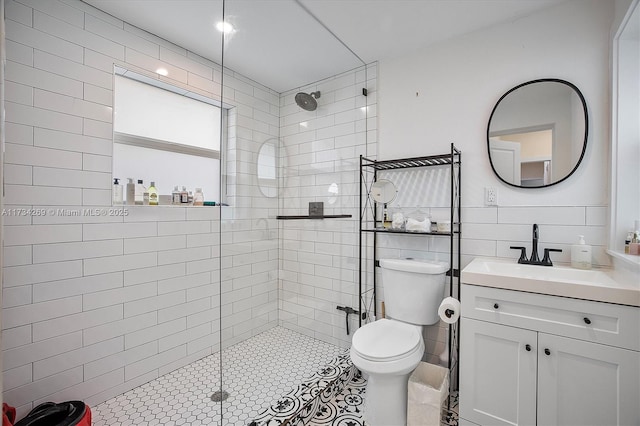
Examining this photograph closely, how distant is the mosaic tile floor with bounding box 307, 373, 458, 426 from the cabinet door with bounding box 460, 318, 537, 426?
0.29m

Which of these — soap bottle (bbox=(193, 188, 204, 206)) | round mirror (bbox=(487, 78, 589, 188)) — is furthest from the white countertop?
soap bottle (bbox=(193, 188, 204, 206))

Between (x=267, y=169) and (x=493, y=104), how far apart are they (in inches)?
61.4

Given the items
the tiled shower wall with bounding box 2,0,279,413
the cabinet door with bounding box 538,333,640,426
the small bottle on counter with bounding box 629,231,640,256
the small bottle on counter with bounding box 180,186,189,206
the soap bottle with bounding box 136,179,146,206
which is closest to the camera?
the cabinet door with bounding box 538,333,640,426

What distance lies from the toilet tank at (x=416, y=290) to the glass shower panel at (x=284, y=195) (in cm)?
43

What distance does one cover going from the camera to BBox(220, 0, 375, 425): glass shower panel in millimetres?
1712

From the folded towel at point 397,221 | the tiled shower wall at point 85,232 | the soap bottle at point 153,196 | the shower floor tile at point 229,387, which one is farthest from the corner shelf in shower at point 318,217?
the soap bottle at point 153,196

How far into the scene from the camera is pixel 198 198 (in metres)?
2.40

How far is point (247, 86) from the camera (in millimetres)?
1787

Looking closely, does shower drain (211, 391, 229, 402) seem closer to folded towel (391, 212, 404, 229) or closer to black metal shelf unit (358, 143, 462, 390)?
black metal shelf unit (358, 143, 462, 390)

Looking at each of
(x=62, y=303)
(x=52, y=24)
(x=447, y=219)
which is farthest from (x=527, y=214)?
(x=52, y=24)

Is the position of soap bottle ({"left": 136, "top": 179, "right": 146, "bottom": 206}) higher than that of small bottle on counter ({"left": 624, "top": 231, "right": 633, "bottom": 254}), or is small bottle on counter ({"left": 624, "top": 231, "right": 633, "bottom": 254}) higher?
soap bottle ({"left": 136, "top": 179, "right": 146, "bottom": 206})

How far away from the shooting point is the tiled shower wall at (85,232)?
158 centimetres

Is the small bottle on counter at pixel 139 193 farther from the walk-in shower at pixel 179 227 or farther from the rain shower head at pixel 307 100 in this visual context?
the rain shower head at pixel 307 100

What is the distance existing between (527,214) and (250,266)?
1.76 metres
